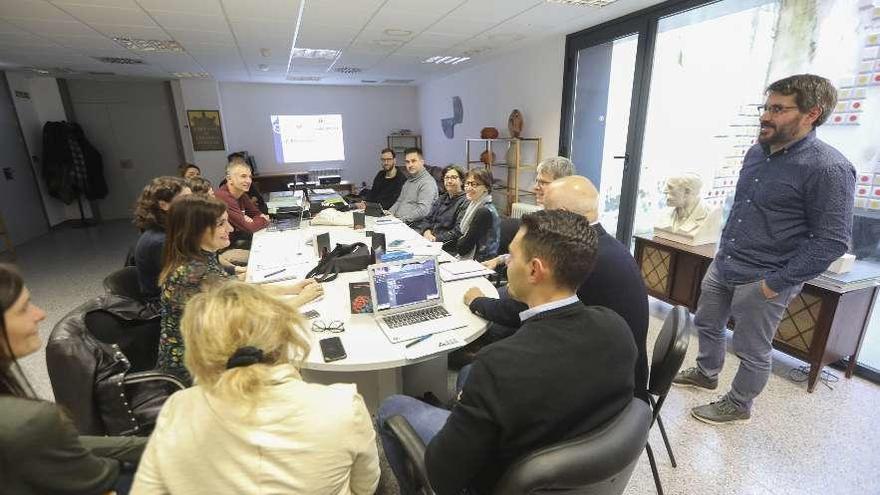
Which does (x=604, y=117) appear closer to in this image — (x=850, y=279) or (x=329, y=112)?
(x=850, y=279)

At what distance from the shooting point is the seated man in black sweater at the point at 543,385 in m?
0.88

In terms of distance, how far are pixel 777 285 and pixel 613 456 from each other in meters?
1.56

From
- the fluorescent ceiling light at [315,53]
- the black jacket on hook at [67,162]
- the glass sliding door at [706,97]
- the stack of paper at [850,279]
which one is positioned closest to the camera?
the stack of paper at [850,279]

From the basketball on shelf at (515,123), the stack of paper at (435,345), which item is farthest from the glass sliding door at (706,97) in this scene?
the stack of paper at (435,345)

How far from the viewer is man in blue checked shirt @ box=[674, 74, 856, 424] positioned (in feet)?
5.57

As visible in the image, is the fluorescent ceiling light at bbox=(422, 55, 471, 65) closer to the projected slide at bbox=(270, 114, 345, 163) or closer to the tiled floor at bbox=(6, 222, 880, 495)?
the projected slide at bbox=(270, 114, 345, 163)

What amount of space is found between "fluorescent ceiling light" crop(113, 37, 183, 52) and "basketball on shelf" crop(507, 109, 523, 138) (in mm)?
4118

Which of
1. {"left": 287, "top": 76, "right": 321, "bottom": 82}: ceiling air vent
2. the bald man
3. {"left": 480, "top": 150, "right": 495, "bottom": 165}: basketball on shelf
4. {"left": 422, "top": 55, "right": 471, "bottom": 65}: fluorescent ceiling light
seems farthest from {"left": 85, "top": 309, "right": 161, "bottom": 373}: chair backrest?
{"left": 287, "top": 76, "right": 321, "bottom": 82}: ceiling air vent

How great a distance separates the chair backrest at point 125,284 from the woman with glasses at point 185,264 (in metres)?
0.38

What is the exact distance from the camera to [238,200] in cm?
370

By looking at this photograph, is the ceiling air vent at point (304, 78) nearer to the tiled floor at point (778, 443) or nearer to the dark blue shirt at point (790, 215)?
the tiled floor at point (778, 443)

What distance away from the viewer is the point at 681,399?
7.51 feet

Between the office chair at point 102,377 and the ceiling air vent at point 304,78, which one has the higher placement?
the ceiling air vent at point 304,78

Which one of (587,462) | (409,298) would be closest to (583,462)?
(587,462)
